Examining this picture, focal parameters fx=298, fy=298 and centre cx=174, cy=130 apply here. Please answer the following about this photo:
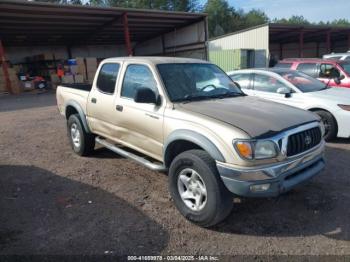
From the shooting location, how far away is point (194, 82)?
423 centimetres

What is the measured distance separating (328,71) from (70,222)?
358 inches

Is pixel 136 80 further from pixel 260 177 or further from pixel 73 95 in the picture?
pixel 260 177

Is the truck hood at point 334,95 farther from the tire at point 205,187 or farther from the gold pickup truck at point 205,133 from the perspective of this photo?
the tire at point 205,187

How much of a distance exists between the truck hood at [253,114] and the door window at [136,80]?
0.71 metres

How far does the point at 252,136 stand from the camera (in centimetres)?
296

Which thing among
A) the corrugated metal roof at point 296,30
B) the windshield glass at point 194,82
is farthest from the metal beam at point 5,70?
the corrugated metal roof at point 296,30

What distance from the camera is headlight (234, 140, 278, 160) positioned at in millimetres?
2943

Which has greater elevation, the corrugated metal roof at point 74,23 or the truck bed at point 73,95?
the corrugated metal roof at point 74,23

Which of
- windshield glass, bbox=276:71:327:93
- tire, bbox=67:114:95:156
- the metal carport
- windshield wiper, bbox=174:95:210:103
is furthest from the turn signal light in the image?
the metal carport

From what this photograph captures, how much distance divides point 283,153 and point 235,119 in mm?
608

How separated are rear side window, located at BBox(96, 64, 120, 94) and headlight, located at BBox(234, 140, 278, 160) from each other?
8.48ft

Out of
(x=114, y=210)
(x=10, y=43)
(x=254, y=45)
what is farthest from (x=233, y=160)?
(x=10, y=43)

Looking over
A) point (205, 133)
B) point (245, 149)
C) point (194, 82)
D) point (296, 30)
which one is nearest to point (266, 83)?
point (194, 82)

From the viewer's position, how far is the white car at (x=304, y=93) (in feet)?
20.2
